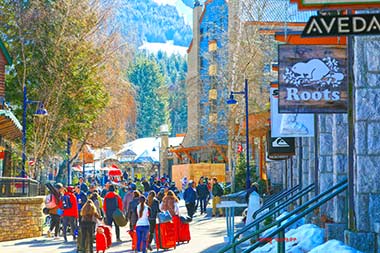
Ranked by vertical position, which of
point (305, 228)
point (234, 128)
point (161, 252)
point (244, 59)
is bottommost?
point (161, 252)

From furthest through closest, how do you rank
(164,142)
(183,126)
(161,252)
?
(183,126) → (164,142) → (161,252)

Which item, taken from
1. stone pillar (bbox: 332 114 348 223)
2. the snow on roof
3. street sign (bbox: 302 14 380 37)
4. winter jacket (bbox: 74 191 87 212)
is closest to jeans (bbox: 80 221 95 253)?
winter jacket (bbox: 74 191 87 212)

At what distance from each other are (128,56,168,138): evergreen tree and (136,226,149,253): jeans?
339 ft

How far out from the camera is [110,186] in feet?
80.1

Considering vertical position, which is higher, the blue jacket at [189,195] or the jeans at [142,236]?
the blue jacket at [189,195]

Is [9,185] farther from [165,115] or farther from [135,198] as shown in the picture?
[165,115]

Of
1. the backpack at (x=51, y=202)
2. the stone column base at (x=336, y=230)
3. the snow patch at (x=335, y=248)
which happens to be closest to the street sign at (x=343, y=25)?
the snow patch at (x=335, y=248)

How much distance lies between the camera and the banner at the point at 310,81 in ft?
35.4

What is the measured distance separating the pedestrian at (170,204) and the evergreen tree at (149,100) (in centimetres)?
10069

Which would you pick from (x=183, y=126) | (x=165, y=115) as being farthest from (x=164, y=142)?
(x=183, y=126)

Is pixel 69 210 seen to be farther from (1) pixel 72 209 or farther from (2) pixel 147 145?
(2) pixel 147 145

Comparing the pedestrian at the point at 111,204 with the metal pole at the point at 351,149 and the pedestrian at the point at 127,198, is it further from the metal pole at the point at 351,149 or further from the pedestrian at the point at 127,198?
the metal pole at the point at 351,149

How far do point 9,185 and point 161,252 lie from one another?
8.69 metres

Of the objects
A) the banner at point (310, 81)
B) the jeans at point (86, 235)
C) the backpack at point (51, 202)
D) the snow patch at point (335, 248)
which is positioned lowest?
the jeans at point (86, 235)
